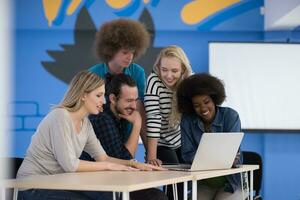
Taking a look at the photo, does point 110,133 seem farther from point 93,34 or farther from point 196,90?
point 93,34

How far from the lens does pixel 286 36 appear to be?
650 centimetres

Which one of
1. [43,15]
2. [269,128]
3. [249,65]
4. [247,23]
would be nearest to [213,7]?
[247,23]

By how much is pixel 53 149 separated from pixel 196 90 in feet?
3.28

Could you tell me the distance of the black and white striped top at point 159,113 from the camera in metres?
3.27

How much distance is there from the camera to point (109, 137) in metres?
2.80

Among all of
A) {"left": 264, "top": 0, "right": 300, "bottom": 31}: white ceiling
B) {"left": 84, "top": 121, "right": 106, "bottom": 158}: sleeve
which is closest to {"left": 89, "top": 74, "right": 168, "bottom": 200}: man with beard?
{"left": 84, "top": 121, "right": 106, "bottom": 158}: sleeve

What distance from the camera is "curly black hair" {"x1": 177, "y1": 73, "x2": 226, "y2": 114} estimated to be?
3014 mm

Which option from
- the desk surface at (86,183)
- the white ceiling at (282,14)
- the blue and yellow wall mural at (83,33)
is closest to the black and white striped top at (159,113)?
the desk surface at (86,183)

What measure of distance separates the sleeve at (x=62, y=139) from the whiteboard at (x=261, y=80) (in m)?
4.07

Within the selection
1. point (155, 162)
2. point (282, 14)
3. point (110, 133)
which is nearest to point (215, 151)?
point (155, 162)

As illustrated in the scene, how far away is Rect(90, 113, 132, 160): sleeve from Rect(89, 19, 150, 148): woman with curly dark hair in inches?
14.5

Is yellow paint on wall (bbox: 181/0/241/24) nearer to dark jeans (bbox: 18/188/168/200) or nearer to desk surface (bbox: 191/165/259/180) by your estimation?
desk surface (bbox: 191/165/259/180)

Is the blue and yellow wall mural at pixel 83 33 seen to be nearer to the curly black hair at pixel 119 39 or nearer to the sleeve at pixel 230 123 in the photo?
the curly black hair at pixel 119 39

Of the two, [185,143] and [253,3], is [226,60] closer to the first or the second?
[253,3]
